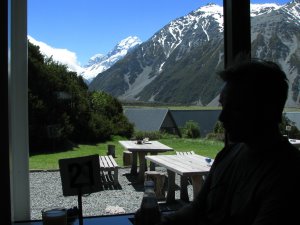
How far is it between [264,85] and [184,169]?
10.6ft

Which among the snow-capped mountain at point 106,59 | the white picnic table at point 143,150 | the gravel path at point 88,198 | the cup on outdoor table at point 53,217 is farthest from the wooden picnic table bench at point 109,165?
the cup on outdoor table at point 53,217

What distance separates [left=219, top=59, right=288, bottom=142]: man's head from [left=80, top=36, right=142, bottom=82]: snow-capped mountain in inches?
74.2

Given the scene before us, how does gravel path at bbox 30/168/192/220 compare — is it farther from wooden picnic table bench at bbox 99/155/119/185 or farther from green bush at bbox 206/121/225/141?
green bush at bbox 206/121/225/141

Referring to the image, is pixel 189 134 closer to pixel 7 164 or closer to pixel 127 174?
pixel 127 174

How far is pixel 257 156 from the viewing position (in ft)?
3.26

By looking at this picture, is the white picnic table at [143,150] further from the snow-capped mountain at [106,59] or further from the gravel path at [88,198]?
the snow-capped mountain at [106,59]

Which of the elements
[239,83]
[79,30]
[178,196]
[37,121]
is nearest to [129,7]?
[79,30]

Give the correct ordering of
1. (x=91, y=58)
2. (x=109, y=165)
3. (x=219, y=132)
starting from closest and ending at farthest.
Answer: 1. (x=219, y=132)
2. (x=91, y=58)
3. (x=109, y=165)

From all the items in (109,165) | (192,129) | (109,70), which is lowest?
(109,165)

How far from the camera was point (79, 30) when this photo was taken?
2.81 m

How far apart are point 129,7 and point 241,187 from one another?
225 cm

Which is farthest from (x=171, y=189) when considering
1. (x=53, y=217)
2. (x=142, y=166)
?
(x=53, y=217)

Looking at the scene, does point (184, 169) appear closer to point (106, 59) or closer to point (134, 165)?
point (106, 59)

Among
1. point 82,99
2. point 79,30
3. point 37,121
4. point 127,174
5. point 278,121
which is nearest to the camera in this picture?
point 278,121
